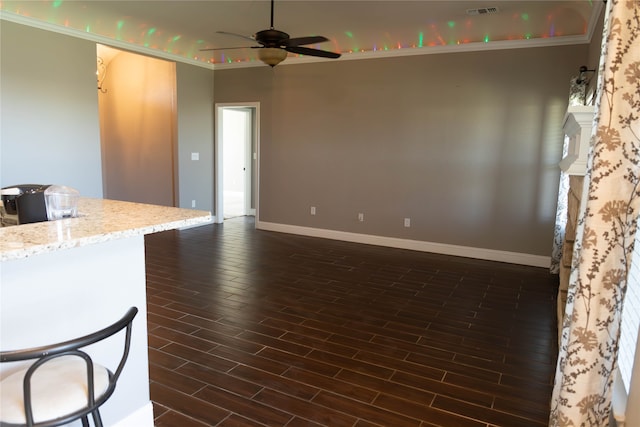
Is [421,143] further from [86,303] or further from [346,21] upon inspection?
[86,303]

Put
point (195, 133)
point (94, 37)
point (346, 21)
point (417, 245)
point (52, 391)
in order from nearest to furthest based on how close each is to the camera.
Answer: point (52, 391) < point (346, 21) < point (94, 37) < point (417, 245) < point (195, 133)

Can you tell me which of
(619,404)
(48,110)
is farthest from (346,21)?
(619,404)

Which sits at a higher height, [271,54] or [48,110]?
[271,54]

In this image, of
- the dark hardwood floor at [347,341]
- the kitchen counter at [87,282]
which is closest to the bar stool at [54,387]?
the kitchen counter at [87,282]

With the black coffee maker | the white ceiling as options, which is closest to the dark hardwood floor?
the black coffee maker

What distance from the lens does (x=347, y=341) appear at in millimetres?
3117

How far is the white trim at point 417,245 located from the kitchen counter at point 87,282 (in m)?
4.56

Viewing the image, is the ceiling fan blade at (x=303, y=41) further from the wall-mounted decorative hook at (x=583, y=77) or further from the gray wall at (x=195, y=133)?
the gray wall at (x=195, y=133)

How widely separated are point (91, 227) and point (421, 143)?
496 centimetres

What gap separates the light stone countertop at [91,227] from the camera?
4.22ft

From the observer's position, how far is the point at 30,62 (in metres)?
4.83

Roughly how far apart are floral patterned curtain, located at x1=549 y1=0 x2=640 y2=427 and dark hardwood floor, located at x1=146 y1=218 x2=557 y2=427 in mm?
852

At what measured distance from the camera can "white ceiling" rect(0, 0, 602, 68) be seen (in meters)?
4.55

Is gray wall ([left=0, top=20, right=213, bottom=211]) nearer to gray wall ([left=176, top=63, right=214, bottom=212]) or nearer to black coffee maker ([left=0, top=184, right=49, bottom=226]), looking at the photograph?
gray wall ([left=176, top=63, right=214, bottom=212])
